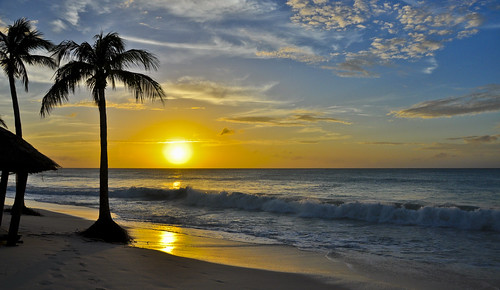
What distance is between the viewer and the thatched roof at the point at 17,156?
8.88 meters

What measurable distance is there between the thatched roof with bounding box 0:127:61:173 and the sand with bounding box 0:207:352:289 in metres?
2.08

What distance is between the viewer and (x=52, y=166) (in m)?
9.91

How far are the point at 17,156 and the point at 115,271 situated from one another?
4.19 metres

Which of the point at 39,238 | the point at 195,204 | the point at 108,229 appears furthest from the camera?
the point at 195,204

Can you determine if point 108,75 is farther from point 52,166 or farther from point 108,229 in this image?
point 108,229

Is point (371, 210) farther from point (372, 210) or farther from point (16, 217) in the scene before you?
point (16, 217)

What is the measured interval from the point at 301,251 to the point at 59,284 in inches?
Answer: 332

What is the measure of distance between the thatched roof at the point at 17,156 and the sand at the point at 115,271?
2.08 meters

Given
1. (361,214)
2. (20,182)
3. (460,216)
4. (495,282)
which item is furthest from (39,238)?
(460,216)

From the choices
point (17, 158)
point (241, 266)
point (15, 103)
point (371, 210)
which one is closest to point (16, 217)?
point (17, 158)

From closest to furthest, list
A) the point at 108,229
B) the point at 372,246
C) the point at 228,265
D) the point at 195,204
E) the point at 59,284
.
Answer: the point at 59,284 → the point at 228,265 → the point at 108,229 → the point at 372,246 → the point at 195,204

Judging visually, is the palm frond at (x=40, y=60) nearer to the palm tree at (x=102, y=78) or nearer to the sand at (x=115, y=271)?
the palm tree at (x=102, y=78)

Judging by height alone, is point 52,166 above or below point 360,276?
above

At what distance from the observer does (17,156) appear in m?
9.03
